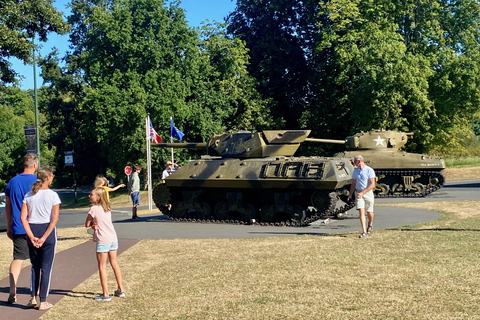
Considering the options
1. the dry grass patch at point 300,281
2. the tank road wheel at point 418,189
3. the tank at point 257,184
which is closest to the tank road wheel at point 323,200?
the tank at point 257,184

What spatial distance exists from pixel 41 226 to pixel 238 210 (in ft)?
32.4

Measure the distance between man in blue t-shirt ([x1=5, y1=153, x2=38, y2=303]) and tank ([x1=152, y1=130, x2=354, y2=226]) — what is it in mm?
8918

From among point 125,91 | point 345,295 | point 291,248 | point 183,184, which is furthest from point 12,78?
point 345,295

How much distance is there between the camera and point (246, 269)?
908 centimetres

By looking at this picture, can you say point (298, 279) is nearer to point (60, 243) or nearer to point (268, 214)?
point (60, 243)

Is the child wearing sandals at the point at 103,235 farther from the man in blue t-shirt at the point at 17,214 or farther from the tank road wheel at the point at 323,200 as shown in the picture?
the tank road wheel at the point at 323,200

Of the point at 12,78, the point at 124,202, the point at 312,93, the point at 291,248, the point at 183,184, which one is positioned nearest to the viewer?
the point at 291,248

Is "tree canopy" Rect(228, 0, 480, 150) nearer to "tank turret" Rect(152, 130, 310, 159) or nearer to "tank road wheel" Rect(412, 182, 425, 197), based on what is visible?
"tank road wheel" Rect(412, 182, 425, 197)

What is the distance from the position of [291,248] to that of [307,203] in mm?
5243

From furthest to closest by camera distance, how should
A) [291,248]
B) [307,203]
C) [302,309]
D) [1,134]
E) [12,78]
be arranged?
[1,134] → [12,78] → [307,203] → [291,248] → [302,309]

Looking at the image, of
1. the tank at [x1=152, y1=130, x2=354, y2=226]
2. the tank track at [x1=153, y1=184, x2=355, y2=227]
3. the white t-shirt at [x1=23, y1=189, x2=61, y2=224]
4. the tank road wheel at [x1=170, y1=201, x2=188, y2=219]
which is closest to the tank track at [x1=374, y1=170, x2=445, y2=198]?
the tank track at [x1=153, y1=184, x2=355, y2=227]

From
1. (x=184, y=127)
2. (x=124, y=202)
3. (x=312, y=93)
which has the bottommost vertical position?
(x=124, y=202)

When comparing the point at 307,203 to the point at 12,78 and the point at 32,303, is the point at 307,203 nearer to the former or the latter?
the point at 32,303

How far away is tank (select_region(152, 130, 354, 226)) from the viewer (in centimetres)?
1543
